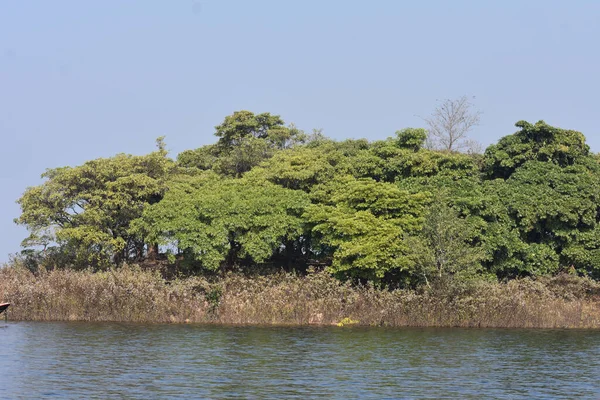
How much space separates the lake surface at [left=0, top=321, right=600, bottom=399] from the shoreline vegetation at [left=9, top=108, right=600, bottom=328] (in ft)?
9.73

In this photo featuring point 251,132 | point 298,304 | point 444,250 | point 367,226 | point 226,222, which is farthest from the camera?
point 251,132

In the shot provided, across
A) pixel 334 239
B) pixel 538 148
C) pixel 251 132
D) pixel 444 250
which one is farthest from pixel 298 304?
pixel 251 132

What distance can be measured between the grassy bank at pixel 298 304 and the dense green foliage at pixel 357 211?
162 cm

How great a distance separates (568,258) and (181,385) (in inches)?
1190

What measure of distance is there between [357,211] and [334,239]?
95.2 inches

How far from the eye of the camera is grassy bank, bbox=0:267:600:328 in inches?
1598

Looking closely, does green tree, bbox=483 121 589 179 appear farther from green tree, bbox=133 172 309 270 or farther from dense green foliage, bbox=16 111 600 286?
green tree, bbox=133 172 309 270

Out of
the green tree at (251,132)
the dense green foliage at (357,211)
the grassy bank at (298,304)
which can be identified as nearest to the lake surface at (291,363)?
the grassy bank at (298,304)

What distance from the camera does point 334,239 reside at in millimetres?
43281

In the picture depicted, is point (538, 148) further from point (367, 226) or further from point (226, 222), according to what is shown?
point (226, 222)

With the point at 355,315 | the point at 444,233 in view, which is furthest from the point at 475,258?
the point at 355,315

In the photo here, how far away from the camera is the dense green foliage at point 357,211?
42.6m

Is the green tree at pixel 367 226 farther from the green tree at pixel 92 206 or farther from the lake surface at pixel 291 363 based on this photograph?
the green tree at pixel 92 206

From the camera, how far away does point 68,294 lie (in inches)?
1622
